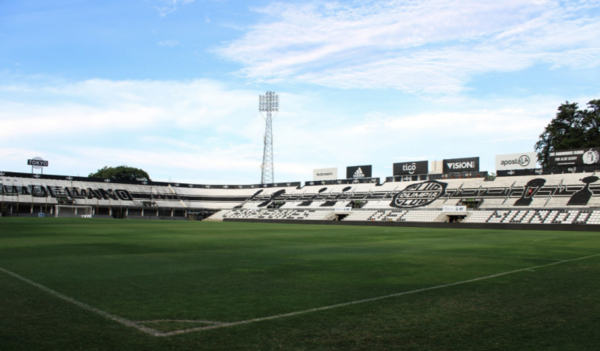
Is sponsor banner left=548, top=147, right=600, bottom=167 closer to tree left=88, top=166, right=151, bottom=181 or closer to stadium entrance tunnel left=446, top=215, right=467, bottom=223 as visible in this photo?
stadium entrance tunnel left=446, top=215, right=467, bottom=223

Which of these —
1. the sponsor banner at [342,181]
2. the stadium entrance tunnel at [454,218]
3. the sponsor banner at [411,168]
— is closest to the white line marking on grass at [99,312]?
the stadium entrance tunnel at [454,218]

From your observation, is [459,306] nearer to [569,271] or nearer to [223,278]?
[223,278]

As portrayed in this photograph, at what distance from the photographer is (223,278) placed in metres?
9.39

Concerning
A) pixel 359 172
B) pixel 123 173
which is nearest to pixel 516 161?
pixel 359 172

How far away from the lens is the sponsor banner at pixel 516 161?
5778 cm

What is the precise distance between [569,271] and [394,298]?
6.56 metres

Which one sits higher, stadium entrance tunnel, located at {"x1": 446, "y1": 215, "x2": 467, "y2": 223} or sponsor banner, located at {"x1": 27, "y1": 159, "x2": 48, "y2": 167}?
sponsor banner, located at {"x1": 27, "y1": 159, "x2": 48, "y2": 167}

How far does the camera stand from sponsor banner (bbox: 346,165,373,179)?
76562mm

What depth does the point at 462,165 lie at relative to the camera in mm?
63125

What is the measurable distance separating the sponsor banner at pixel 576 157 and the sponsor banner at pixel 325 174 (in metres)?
38.7

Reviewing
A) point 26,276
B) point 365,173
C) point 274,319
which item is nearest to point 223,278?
point 274,319

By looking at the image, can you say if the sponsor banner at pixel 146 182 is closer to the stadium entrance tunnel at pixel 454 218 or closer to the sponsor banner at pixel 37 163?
the sponsor banner at pixel 37 163

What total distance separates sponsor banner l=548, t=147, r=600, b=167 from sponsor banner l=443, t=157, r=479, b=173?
10356 mm

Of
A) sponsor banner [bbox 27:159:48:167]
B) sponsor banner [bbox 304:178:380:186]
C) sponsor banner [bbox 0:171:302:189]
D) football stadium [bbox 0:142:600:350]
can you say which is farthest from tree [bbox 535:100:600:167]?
sponsor banner [bbox 27:159:48:167]
